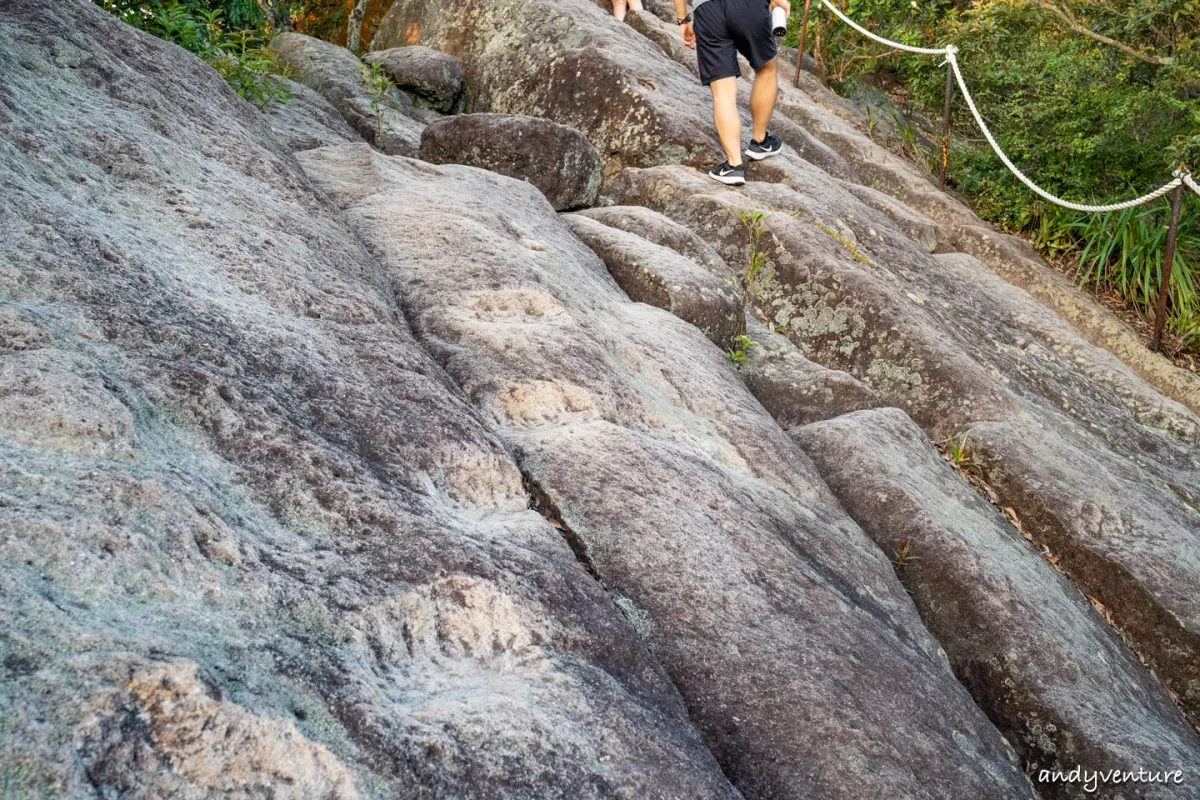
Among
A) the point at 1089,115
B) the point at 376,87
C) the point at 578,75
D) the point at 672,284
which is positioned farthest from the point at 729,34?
the point at 1089,115

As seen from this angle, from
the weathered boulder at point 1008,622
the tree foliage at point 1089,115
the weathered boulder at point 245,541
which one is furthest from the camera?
the tree foliage at point 1089,115

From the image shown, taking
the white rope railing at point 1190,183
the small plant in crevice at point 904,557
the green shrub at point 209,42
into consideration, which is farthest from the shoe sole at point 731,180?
the small plant in crevice at point 904,557

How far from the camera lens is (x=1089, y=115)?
768 cm

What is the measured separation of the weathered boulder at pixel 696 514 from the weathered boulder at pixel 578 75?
2651 millimetres

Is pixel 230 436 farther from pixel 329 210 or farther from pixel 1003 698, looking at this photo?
pixel 1003 698

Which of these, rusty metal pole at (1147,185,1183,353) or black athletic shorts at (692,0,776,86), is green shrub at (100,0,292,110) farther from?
rusty metal pole at (1147,185,1183,353)

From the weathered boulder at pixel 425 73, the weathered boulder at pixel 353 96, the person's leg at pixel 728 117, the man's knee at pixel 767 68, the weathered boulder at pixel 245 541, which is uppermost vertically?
the man's knee at pixel 767 68

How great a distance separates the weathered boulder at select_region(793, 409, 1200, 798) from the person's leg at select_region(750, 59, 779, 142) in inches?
124

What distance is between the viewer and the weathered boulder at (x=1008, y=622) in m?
2.74

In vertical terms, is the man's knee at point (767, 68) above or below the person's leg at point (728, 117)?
above

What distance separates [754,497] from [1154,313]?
18.5 feet

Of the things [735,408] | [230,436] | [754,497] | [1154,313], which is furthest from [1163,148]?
[230,436]

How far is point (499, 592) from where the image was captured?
5.71 feet

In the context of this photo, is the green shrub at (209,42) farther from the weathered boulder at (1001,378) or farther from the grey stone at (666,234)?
the weathered boulder at (1001,378)
